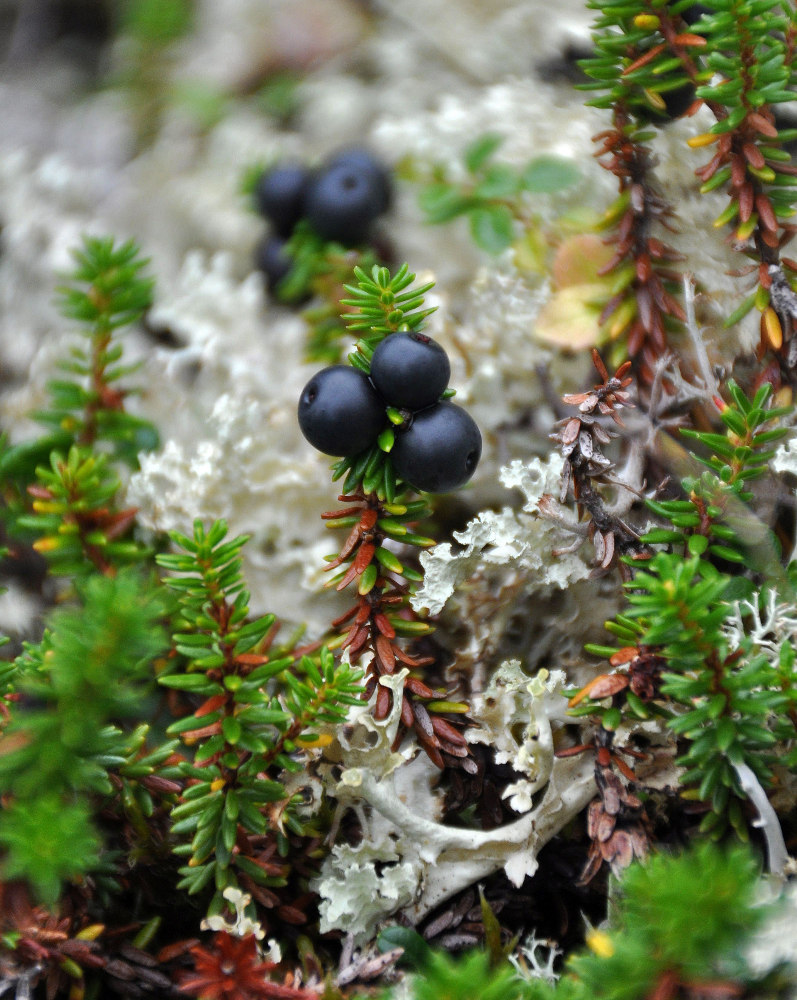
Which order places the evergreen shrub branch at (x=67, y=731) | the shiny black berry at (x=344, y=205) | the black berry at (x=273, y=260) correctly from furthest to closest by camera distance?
the black berry at (x=273, y=260) < the shiny black berry at (x=344, y=205) < the evergreen shrub branch at (x=67, y=731)

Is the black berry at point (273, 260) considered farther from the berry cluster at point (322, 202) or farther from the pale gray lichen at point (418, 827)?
the pale gray lichen at point (418, 827)

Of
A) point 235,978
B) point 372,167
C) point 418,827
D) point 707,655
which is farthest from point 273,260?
point 235,978

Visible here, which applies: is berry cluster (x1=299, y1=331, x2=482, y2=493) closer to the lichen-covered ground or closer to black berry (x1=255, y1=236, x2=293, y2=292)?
the lichen-covered ground

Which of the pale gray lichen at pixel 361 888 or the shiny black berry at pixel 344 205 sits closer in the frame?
the pale gray lichen at pixel 361 888

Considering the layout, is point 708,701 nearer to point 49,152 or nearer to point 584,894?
point 584,894

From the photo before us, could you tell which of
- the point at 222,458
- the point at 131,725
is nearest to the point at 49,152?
the point at 222,458

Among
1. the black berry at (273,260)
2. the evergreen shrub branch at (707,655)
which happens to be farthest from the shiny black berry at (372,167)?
the evergreen shrub branch at (707,655)
